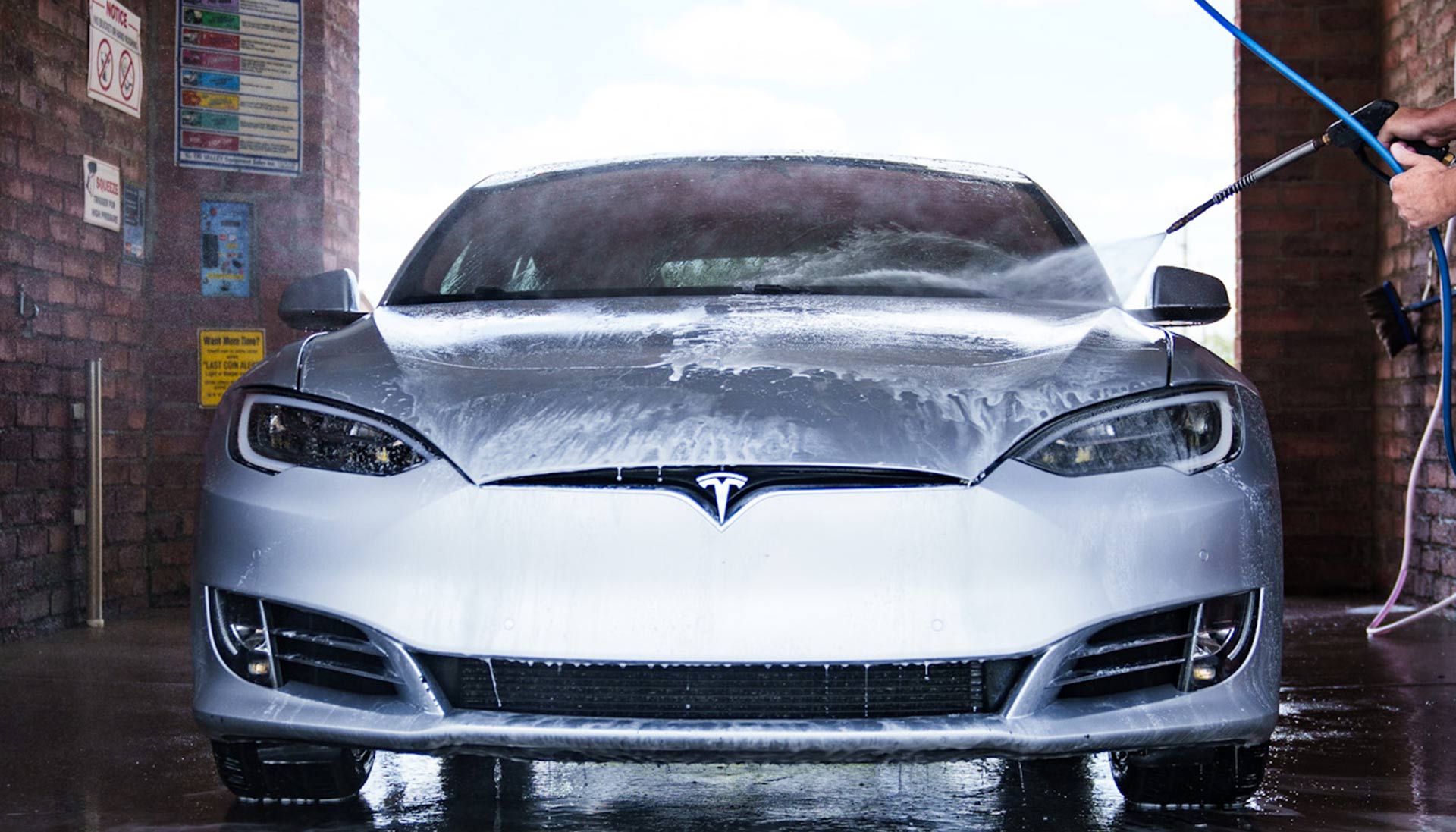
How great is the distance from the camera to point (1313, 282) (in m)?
6.89

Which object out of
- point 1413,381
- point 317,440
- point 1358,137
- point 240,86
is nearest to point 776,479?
point 317,440

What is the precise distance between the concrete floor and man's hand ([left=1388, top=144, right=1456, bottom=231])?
106 centimetres

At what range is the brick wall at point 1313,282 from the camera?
6.81 m

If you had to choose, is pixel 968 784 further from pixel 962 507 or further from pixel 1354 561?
pixel 1354 561

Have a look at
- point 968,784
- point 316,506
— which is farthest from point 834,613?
point 968,784

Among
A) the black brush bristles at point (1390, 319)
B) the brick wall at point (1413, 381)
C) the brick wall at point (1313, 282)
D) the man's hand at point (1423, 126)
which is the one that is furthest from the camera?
the brick wall at point (1313, 282)

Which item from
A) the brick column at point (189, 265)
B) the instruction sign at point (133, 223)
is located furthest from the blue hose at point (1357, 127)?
the instruction sign at point (133, 223)

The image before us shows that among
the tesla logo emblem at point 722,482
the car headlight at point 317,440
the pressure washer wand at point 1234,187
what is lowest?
the tesla logo emblem at point 722,482

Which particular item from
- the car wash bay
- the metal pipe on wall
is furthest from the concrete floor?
the metal pipe on wall

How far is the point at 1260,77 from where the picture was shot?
6980 millimetres

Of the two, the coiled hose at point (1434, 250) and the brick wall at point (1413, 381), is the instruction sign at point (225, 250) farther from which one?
the brick wall at point (1413, 381)

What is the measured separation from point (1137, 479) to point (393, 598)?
1.02 metres

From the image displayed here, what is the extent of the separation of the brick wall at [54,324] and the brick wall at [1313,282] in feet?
15.1

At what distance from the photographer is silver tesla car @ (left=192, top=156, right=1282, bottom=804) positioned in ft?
6.90
